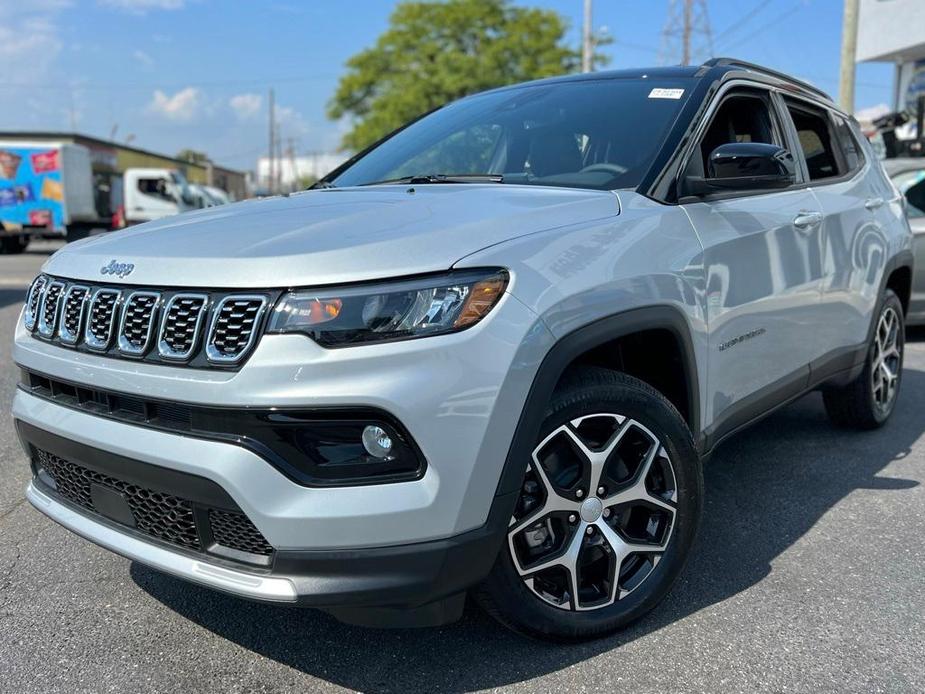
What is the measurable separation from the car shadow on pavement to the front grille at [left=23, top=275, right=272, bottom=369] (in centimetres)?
94

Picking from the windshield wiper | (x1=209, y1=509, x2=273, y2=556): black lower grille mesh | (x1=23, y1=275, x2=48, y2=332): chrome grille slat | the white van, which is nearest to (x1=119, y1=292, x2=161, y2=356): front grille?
(x1=209, y1=509, x2=273, y2=556): black lower grille mesh

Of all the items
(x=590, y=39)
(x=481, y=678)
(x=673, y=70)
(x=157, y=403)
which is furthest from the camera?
(x=590, y=39)

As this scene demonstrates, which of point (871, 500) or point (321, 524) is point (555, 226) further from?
point (871, 500)

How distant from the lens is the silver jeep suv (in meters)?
1.96

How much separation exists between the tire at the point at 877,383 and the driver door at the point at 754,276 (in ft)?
3.10

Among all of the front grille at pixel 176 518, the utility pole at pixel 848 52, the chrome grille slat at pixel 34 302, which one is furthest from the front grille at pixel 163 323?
the utility pole at pixel 848 52

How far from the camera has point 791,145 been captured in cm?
370

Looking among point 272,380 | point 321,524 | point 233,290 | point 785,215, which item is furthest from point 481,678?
point 785,215

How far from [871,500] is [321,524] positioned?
2.73m

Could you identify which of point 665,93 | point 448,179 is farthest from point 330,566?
point 665,93

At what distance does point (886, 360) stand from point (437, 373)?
12.1 ft

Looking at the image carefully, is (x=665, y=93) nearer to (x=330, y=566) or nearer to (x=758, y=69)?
(x=758, y=69)

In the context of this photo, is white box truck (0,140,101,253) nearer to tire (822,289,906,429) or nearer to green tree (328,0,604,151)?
green tree (328,0,604,151)

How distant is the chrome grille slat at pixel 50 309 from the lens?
2.45 meters
